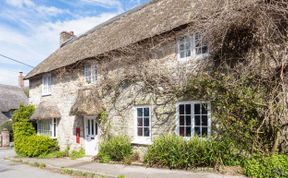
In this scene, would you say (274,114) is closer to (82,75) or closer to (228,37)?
(228,37)

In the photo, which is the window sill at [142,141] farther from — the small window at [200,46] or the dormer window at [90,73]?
the dormer window at [90,73]

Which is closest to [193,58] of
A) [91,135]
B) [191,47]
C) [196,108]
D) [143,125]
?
[191,47]

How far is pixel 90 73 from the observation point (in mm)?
15648

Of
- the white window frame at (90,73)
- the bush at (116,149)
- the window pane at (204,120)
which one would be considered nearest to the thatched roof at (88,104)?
the white window frame at (90,73)

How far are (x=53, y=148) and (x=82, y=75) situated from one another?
16.2 feet

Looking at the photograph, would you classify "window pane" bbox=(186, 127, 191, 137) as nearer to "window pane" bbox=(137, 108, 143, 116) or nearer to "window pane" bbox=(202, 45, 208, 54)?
"window pane" bbox=(137, 108, 143, 116)

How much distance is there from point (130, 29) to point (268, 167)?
9594 millimetres

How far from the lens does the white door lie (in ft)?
49.5

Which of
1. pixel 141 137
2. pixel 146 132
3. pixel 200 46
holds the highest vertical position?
pixel 200 46

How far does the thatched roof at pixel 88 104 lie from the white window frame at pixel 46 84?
452cm

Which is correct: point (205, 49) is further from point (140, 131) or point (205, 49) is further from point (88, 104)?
point (88, 104)

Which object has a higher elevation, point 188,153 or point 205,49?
point 205,49

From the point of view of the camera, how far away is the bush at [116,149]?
12.6m

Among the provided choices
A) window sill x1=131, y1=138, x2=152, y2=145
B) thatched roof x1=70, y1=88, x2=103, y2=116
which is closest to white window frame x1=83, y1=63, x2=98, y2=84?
thatched roof x1=70, y1=88, x2=103, y2=116
